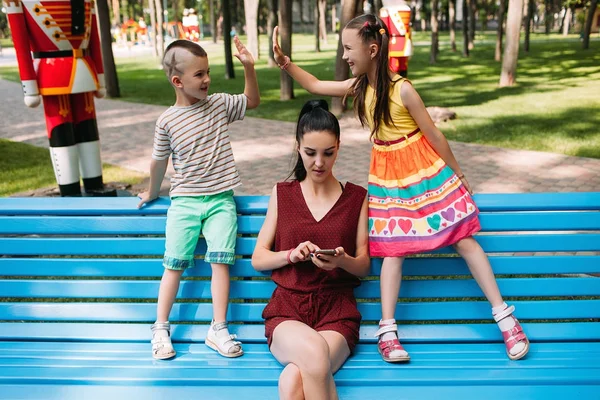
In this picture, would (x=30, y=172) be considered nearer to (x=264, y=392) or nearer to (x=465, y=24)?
(x=264, y=392)

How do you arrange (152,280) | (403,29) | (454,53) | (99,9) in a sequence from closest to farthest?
(152,280)
(403,29)
(99,9)
(454,53)

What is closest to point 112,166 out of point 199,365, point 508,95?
point 199,365

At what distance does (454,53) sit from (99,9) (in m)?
17.5

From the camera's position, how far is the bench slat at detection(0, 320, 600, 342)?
271cm

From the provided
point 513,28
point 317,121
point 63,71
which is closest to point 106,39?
point 513,28

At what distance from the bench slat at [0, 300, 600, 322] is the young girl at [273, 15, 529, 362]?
0.15 m

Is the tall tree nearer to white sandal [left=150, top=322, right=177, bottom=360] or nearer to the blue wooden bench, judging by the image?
the blue wooden bench

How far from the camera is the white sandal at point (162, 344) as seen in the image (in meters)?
2.62

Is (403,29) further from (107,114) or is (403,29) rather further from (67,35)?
(67,35)

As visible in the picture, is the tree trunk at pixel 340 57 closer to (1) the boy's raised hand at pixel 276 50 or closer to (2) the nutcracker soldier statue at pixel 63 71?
(2) the nutcracker soldier statue at pixel 63 71

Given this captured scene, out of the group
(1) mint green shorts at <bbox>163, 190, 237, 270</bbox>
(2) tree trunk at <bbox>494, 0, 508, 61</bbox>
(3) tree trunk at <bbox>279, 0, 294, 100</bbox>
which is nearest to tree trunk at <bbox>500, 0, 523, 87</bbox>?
(3) tree trunk at <bbox>279, 0, 294, 100</bbox>

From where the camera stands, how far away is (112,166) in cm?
796

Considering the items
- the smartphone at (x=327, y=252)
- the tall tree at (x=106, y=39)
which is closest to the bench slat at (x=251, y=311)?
the smartphone at (x=327, y=252)

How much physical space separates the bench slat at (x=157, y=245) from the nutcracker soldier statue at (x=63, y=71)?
6.49 feet
